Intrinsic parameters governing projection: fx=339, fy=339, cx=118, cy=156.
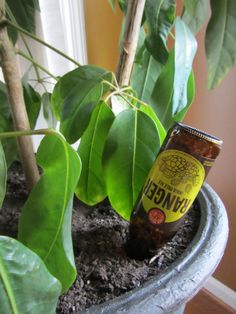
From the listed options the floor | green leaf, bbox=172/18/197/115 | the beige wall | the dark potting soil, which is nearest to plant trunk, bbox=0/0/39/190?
the dark potting soil

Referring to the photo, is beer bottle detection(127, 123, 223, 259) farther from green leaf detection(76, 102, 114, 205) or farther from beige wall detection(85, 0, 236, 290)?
beige wall detection(85, 0, 236, 290)

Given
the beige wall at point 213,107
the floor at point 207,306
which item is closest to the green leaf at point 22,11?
the beige wall at point 213,107

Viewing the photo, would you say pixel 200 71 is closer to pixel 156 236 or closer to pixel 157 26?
pixel 157 26

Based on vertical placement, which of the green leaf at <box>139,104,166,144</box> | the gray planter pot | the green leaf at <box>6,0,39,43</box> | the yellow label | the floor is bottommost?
the floor

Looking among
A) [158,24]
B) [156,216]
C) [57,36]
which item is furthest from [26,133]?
[57,36]

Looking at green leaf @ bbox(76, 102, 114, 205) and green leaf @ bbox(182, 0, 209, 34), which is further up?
green leaf @ bbox(182, 0, 209, 34)

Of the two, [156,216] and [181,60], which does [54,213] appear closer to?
[156,216]
